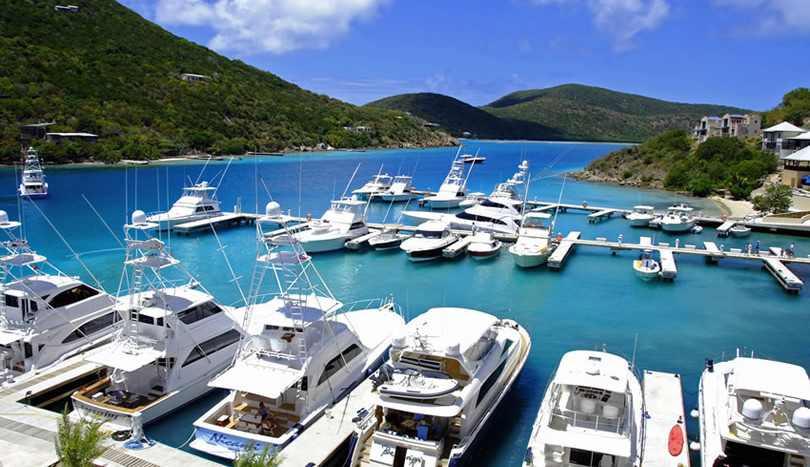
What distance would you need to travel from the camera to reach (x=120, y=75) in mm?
112750

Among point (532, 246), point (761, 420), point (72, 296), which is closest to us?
point (761, 420)

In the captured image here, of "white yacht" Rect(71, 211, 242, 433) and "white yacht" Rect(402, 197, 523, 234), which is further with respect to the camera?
"white yacht" Rect(402, 197, 523, 234)

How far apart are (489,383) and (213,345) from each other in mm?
7930

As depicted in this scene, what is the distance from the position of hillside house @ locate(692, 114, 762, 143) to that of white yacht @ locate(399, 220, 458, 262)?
66.7 m

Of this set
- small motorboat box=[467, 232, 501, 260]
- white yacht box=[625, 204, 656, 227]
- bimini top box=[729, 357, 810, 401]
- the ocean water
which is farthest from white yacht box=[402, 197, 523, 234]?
bimini top box=[729, 357, 810, 401]

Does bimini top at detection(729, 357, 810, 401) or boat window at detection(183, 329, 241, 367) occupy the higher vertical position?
bimini top at detection(729, 357, 810, 401)

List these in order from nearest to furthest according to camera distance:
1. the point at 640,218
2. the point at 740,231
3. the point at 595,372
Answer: the point at 595,372 → the point at 740,231 → the point at 640,218

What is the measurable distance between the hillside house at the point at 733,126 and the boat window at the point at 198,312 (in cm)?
8616

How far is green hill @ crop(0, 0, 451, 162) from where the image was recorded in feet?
303

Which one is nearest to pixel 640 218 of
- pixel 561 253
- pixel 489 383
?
pixel 561 253

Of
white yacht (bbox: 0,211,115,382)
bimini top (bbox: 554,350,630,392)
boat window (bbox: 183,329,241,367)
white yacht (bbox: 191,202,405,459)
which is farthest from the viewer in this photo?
white yacht (bbox: 0,211,115,382)

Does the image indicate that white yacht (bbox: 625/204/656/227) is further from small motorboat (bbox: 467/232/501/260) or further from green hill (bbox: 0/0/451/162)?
green hill (bbox: 0/0/451/162)

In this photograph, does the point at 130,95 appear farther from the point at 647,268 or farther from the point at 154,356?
the point at 154,356

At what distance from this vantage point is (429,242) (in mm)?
33781
